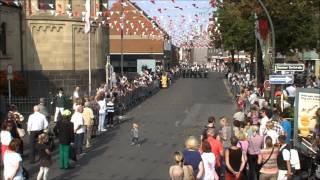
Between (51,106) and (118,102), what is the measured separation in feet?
12.6

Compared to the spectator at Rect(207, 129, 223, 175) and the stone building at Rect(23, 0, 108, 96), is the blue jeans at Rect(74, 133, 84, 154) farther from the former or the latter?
the stone building at Rect(23, 0, 108, 96)

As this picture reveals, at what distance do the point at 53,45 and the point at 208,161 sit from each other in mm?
32459

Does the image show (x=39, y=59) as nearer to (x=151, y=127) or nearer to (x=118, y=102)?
(x=118, y=102)

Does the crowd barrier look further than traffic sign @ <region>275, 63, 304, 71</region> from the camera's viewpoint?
Yes

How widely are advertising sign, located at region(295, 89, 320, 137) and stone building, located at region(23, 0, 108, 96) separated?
27.3 metres

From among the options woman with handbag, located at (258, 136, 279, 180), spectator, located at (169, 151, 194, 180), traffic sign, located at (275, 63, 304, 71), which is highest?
traffic sign, located at (275, 63, 304, 71)

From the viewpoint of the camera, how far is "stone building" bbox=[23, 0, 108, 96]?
43.2 metres

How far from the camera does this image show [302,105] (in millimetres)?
17562

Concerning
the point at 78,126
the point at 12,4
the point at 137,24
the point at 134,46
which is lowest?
the point at 78,126

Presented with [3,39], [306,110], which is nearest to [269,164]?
[306,110]

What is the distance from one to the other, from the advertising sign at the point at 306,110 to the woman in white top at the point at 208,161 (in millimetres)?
5153

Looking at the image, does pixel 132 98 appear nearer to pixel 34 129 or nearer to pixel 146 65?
pixel 34 129

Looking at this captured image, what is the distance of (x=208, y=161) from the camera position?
41.2 feet

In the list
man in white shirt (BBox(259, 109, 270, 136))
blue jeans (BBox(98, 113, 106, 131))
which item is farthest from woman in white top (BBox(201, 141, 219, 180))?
blue jeans (BBox(98, 113, 106, 131))
